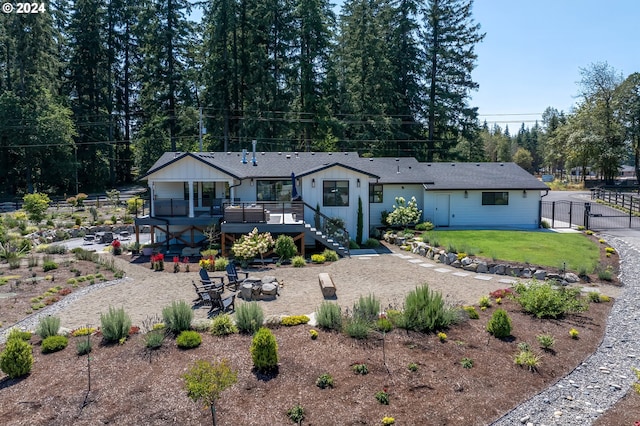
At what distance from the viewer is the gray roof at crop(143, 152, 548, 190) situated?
23.2 metres

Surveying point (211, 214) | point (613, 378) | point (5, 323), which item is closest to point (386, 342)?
point (613, 378)

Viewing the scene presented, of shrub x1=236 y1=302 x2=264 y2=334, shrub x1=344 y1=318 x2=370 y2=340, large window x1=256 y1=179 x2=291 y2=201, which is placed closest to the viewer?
shrub x1=344 y1=318 x2=370 y2=340

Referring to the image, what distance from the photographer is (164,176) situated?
20.1 meters

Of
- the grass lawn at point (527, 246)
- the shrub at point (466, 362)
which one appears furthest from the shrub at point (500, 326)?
the grass lawn at point (527, 246)

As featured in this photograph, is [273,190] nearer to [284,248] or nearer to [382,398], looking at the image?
[284,248]

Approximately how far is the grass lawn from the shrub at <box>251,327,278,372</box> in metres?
11.4

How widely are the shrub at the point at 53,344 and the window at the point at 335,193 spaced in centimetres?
1386

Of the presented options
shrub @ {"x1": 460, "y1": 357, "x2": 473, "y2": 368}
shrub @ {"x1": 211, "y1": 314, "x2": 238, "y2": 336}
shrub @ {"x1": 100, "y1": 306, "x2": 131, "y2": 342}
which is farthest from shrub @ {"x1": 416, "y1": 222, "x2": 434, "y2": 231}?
shrub @ {"x1": 100, "y1": 306, "x2": 131, "y2": 342}

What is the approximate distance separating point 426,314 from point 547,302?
353cm

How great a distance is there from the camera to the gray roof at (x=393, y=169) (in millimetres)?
23156

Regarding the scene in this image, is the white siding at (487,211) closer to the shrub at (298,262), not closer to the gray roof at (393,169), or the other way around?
the gray roof at (393,169)

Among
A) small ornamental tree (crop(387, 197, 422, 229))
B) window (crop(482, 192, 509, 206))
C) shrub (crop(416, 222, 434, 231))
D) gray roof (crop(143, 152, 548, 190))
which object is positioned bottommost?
shrub (crop(416, 222, 434, 231))

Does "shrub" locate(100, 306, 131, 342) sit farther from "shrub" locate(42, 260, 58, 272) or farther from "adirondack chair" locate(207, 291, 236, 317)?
"shrub" locate(42, 260, 58, 272)

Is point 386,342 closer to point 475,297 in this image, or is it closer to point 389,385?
point 389,385
